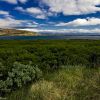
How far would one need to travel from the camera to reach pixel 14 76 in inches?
292

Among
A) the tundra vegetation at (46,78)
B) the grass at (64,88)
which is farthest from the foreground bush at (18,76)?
the grass at (64,88)

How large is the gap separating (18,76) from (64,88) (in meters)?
1.69

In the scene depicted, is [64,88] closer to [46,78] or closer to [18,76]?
[46,78]

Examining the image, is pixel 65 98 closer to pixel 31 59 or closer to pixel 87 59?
pixel 31 59

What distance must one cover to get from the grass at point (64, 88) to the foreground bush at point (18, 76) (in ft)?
1.03

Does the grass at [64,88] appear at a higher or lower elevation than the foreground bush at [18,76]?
lower

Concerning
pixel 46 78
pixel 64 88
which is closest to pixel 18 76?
pixel 46 78

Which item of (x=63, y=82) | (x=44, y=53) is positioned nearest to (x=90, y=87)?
(x=63, y=82)

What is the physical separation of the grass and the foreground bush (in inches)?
12.4

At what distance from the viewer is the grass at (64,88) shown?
632 cm

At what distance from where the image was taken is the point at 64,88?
23.2 feet

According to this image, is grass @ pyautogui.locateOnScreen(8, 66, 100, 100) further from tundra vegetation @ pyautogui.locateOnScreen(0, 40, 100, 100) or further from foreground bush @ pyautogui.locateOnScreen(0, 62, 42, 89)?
foreground bush @ pyautogui.locateOnScreen(0, 62, 42, 89)

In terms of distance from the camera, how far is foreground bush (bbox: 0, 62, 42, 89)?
7.17 metres

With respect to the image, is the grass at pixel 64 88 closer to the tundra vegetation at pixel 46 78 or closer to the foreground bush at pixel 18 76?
the tundra vegetation at pixel 46 78
